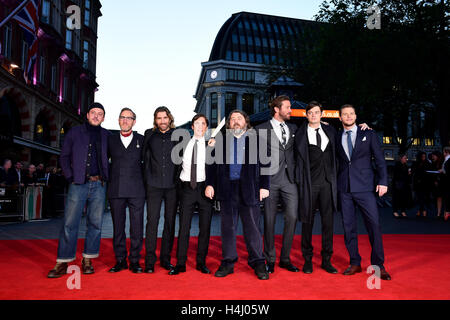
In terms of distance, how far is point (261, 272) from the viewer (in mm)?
4184

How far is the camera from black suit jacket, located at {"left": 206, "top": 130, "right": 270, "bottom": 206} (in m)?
4.55

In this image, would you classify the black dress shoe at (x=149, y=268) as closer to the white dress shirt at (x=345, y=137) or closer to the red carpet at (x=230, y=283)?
the red carpet at (x=230, y=283)

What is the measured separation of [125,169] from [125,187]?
227 millimetres

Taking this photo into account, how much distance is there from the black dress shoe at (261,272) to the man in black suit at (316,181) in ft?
2.24

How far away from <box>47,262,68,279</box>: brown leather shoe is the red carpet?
3.7 inches

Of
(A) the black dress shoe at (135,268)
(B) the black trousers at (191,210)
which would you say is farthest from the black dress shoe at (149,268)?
(B) the black trousers at (191,210)

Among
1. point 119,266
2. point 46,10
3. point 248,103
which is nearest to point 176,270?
point 119,266

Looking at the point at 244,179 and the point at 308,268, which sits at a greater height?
the point at 244,179

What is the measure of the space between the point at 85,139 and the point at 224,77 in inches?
2345

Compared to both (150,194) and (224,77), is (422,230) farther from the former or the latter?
(224,77)

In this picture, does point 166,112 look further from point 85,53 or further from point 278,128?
point 85,53

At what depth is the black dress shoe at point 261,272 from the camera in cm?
412

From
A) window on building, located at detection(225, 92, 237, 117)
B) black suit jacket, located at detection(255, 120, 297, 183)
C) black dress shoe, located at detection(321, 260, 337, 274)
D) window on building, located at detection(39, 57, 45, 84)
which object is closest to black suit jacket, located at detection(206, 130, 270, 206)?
black suit jacket, located at detection(255, 120, 297, 183)

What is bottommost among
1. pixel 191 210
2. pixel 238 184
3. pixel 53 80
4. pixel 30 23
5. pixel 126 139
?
pixel 191 210
